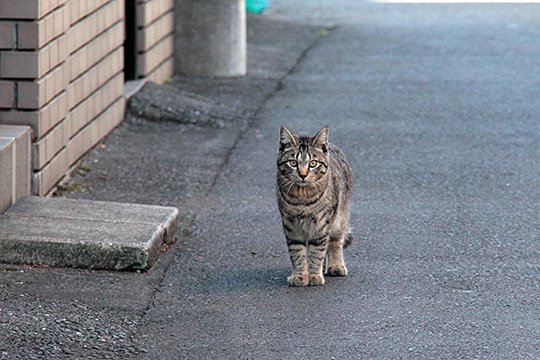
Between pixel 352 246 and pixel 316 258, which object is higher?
pixel 316 258

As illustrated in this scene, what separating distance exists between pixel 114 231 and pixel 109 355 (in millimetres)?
1776

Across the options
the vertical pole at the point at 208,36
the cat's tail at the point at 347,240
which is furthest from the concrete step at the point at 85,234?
the vertical pole at the point at 208,36

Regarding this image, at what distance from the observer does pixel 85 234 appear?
25.3 ft

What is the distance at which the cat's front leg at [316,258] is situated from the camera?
7.41 meters

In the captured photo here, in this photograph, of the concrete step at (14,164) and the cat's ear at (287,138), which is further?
the concrete step at (14,164)

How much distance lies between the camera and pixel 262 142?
11719 millimetres

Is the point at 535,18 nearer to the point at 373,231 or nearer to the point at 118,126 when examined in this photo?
the point at 118,126

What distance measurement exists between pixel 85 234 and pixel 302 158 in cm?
137

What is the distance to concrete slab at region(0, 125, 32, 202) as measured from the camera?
848cm

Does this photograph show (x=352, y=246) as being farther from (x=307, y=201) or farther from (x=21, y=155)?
(x=21, y=155)

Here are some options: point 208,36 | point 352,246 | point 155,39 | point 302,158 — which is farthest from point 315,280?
point 208,36

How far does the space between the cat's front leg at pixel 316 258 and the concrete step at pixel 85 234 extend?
0.90 metres

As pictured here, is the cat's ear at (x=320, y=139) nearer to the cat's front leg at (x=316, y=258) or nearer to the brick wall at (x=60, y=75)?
the cat's front leg at (x=316, y=258)

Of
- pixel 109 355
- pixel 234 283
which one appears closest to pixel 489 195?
pixel 234 283
